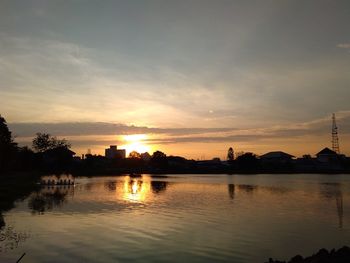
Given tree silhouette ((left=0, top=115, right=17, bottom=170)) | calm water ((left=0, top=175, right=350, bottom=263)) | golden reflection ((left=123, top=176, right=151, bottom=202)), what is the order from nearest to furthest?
1. calm water ((left=0, top=175, right=350, bottom=263))
2. golden reflection ((left=123, top=176, right=151, bottom=202))
3. tree silhouette ((left=0, top=115, right=17, bottom=170))

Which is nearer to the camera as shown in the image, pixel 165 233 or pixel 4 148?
pixel 165 233

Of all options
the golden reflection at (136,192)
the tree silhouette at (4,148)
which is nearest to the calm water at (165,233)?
the golden reflection at (136,192)

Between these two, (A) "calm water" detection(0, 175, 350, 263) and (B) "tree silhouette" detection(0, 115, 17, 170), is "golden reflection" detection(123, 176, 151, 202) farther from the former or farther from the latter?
(B) "tree silhouette" detection(0, 115, 17, 170)

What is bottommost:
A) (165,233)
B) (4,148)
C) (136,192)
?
(165,233)

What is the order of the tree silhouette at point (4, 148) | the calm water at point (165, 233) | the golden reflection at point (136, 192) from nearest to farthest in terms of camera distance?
the calm water at point (165, 233)
the golden reflection at point (136, 192)
the tree silhouette at point (4, 148)

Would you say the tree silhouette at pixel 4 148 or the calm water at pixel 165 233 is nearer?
the calm water at pixel 165 233

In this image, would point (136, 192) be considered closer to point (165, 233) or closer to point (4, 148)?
point (4, 148)

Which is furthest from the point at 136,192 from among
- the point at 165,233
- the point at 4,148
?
the point at 165,233

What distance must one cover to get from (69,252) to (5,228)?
33.1 feet

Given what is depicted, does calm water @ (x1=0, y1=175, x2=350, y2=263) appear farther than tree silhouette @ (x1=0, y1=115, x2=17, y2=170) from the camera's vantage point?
No

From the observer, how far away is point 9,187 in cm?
6700

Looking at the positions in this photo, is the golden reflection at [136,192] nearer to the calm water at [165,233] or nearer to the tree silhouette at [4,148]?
the calm water at [165,233]

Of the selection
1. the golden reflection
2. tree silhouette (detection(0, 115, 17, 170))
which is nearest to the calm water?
the golden reflection

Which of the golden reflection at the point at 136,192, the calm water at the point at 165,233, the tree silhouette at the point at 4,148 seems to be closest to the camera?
the calm water at the point at 165,233
